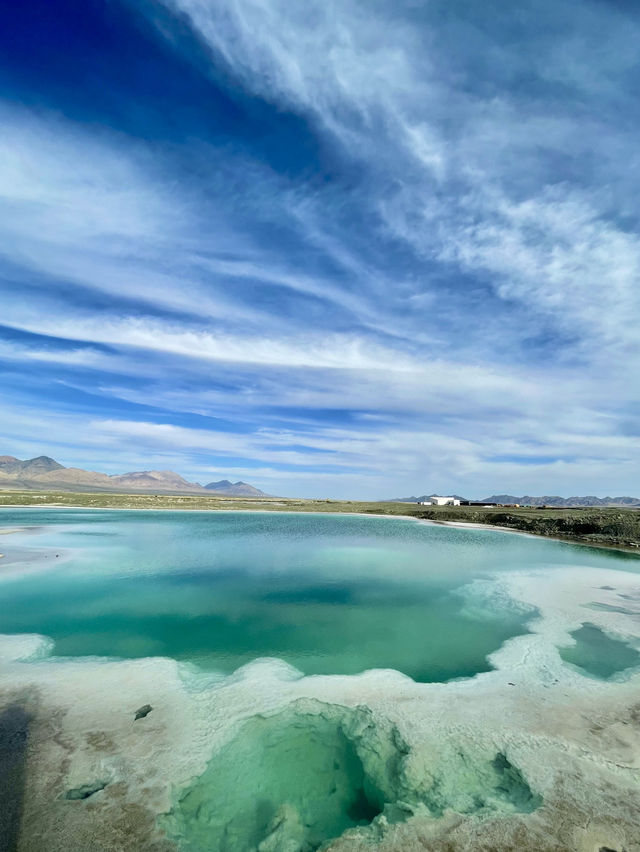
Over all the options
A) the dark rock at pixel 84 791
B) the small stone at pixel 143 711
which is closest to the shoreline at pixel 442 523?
the small stone at pixel 143 711

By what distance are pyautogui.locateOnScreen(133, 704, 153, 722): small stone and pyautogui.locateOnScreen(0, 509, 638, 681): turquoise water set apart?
2.56m

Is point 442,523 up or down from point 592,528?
down

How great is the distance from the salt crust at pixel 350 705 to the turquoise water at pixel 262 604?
3.55 ft

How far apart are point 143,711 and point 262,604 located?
879 centimetres

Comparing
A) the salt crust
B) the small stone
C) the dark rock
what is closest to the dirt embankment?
the salt crust

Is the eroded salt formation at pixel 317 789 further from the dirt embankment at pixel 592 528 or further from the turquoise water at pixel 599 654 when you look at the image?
the dirt embankment at pixel 592 528

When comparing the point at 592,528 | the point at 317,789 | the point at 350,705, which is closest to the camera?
the point at 317,789

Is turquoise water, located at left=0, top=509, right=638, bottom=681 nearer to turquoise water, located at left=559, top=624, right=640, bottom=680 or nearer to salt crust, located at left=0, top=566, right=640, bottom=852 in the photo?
salt crust, located at left=0, top=566, right=640, bottom=852

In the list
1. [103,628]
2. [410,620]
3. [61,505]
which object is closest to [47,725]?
[103,628]

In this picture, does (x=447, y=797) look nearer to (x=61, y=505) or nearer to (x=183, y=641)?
(x=183, y=641)

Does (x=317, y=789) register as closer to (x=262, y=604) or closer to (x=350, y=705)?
(x=350, y=705)

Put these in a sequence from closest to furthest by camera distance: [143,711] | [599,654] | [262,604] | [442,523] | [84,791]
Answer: [84,791]
[143,711]
[599,654]
[262,604]
[442,523]

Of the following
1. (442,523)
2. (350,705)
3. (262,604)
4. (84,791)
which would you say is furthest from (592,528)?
(84,791)

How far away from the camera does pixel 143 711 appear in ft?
27.3
